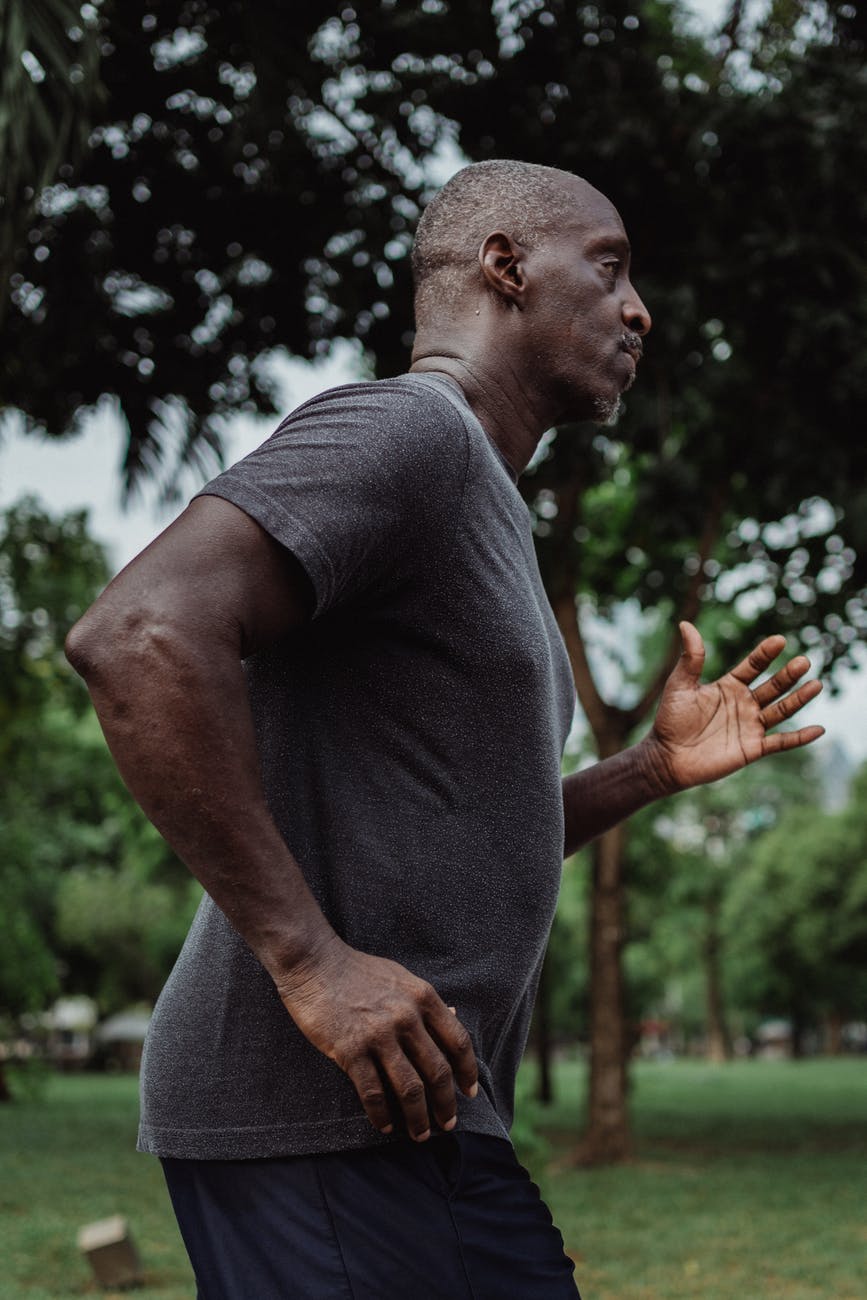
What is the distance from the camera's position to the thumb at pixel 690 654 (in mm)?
2145

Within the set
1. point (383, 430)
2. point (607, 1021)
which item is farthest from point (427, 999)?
point (607, 1021)

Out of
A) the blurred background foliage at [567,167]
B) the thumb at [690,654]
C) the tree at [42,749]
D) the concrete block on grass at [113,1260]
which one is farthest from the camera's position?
the tree at [42,749]

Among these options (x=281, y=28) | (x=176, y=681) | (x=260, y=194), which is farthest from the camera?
(x=260, y=194)

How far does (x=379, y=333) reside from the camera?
1034 cm

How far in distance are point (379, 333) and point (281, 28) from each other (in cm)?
245

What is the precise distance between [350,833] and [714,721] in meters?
0.95

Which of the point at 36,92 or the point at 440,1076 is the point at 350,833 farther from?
the point at 36,92

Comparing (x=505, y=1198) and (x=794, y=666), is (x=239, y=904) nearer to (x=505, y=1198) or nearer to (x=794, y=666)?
(x=505, y=1198)

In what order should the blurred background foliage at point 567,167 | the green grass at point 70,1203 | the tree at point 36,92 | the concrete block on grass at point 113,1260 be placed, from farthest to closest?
the blurred background foliage at point 567,167, the green grass at point 70,1203, the concrete block on grass at point 113,1260, the tree at point 36,92

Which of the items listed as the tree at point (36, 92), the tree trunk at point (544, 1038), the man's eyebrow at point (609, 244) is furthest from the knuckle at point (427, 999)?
the tree trunk at point (544, 1038)

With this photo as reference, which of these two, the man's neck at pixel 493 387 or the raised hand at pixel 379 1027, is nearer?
the raised hand at pixel 379 1027

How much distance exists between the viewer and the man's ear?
1.85 metres

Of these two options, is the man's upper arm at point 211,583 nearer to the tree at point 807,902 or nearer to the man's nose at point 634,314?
the man's nose at point 634,314

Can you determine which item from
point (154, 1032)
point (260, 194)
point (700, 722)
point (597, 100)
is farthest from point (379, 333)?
point (154, 1032)
